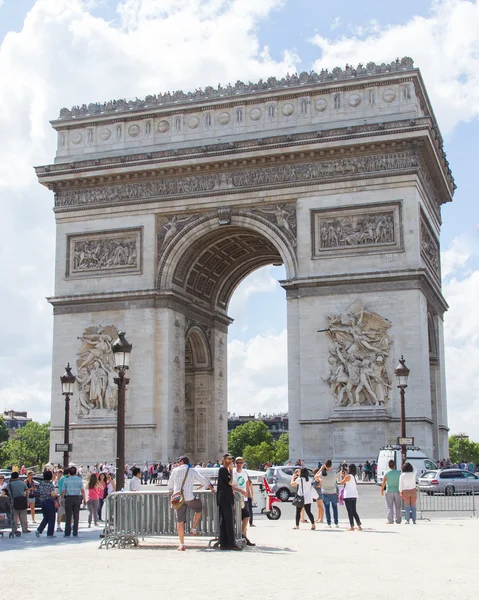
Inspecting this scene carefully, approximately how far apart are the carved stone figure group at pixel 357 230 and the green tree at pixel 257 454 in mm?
94476

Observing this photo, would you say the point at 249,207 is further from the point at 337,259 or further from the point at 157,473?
the point at 157,473

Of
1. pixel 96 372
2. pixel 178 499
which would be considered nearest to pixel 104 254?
pixel 96 372

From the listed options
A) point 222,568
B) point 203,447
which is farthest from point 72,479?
point 203,447

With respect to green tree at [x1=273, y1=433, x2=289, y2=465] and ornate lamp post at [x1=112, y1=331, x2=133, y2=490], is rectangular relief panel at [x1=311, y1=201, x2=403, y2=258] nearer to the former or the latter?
ornate lamp post at [x1=112, y1=331, x2=133, y2=490]

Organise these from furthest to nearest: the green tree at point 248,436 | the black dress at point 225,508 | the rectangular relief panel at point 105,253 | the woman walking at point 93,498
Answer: the green tree at point 248,436 < the rectangular relief panel at point 105,253 < the woman walking at point 93,498 < the black dress at point 225,508

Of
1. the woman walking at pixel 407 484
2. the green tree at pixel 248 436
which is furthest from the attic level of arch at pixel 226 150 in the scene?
the green tree at pixel 248 436

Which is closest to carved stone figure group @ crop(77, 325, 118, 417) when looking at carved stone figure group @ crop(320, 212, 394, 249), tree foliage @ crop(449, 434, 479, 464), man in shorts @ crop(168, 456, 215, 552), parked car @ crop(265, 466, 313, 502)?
carved stone figure group @ crop(320, 212, 394, 249)

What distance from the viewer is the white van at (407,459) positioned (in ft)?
107

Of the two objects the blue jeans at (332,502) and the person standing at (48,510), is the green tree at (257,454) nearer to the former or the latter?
the blue jeans at (332,502)

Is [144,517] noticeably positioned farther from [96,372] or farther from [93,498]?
[96,372]

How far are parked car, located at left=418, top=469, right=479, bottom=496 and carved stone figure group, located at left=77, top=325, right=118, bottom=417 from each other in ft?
45.6

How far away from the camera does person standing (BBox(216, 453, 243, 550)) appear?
1570cm

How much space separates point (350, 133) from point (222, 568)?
A: 1079 inches

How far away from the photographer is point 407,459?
33500mm
